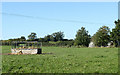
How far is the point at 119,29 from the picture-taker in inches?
3556

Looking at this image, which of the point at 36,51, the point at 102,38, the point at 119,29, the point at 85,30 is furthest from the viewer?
the point at 85,30

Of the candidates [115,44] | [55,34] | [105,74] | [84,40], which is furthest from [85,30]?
[105,74]

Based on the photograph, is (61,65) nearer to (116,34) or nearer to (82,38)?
(116,34)

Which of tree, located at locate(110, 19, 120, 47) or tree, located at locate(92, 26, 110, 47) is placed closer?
tree, located at locate(110, 19, 120, 47)

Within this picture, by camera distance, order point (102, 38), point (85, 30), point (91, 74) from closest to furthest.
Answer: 1. point (91, 74)
2. point (102, 38)
3. point (85, 30)

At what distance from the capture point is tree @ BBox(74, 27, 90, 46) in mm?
104475

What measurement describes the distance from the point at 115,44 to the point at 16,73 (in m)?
85.3

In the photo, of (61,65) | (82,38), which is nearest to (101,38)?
(82,38)

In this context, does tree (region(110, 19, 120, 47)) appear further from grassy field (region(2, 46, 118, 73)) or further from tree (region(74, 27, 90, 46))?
grassy field (region(2, 46, 118, 73))

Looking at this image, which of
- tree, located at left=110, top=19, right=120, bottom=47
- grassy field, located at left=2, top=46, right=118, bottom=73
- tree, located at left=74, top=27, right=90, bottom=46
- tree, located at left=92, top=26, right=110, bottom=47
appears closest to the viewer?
grassy field, located at left=2, top=46, right=118, bottom=73

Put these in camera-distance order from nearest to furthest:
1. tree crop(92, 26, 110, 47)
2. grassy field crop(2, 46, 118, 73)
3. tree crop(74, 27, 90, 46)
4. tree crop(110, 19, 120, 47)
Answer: grassy field crop(2, 46, 118, 73) → tree crop(110, 19, 120, 47) → tree crop(92, 26, 110, 47) → tree crop(74, 27, 90, 46)

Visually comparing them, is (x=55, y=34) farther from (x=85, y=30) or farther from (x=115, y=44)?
(x=115, y=44)

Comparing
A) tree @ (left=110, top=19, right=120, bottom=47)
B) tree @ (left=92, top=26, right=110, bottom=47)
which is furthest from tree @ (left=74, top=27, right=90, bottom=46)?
tree @ (left=110, top=19, right=120, bottom=47)

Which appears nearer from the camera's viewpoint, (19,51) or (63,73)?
(63,73)
